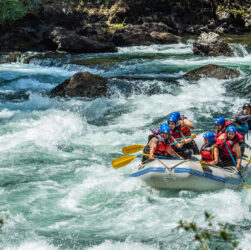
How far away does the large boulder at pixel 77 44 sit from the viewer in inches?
716

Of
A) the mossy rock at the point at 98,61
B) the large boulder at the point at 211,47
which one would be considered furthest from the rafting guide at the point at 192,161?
the large boulder at the point at 211,47

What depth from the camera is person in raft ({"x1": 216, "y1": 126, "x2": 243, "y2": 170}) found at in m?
5.85

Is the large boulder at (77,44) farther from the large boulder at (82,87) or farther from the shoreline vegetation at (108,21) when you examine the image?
the large boulder at (82,87)

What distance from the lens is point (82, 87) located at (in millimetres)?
11219

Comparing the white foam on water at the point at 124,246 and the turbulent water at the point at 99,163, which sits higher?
the turbulent water at the point at 99,163

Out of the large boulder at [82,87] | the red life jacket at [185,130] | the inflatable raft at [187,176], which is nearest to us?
the inflatable raft at [187,176]

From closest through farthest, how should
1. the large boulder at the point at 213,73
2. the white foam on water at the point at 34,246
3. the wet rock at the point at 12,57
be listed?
the white foam on water at the point at 34,246, the large boulder at the point at 213,73, the wet rock at the point at 12,57

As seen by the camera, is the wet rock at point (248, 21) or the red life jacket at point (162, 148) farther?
the wet rock at point (248, 21)

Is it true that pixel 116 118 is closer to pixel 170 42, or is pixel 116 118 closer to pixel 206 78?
pixel 206 78

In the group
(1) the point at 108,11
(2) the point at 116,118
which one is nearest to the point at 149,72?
(2) the point at 116,118

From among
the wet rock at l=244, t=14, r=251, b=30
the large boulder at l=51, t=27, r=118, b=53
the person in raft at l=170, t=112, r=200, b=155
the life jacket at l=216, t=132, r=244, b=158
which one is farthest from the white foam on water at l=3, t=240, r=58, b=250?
the wet rock at l=244, t=14, r=251, b=30

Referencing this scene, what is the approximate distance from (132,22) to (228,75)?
14287 mm

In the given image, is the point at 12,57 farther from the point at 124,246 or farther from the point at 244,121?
the point at 124,246

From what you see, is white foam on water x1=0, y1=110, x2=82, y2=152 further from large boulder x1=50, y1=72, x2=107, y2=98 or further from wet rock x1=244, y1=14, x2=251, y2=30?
wet rock x1=244, y1=14, x2=251, y2=30
